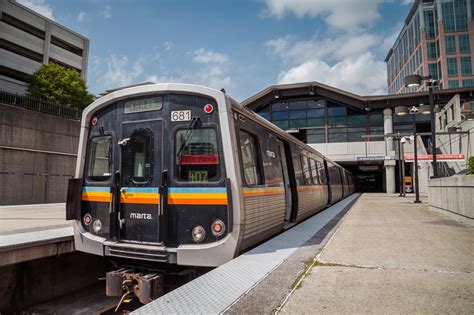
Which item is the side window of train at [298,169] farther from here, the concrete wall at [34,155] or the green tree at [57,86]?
the green tree at [57,86]

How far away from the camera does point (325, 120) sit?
3372cm

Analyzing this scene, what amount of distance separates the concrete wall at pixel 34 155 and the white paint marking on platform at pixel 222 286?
13.5 metres

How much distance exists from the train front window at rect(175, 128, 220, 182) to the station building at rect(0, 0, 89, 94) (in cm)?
4323

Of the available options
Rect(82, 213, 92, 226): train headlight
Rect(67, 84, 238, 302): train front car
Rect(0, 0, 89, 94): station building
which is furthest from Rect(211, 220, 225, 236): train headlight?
Rect(0, 0, 89, 94): station building

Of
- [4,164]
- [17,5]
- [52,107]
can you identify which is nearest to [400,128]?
[52,107]

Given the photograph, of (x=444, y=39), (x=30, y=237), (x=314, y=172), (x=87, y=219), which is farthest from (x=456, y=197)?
(x=444, y=39)

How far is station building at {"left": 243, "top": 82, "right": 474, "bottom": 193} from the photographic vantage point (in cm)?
3100

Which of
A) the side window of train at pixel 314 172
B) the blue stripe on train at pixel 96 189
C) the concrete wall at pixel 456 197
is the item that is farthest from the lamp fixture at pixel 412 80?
the blue stripe on train at pixel 96 189

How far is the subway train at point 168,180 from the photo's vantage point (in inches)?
174

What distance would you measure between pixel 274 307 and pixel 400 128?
33.5 meters

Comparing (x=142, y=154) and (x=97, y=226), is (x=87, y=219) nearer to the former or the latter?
(x=97, y=226)

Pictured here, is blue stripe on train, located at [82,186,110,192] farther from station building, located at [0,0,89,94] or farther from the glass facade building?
the glass facade building

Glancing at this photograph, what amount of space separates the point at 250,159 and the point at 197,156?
1068mm

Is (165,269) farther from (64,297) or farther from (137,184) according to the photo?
(64,297)
